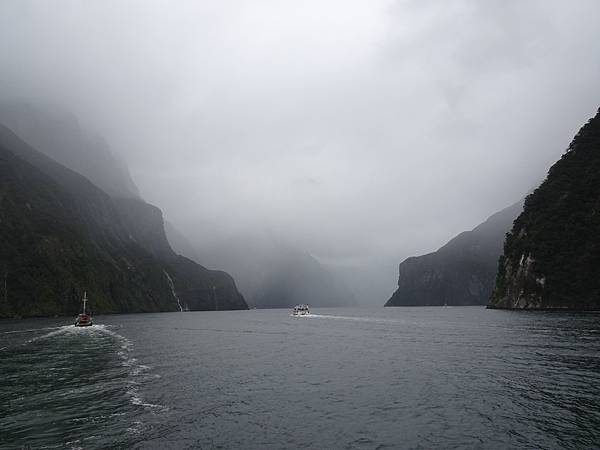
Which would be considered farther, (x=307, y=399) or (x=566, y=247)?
(x=566, y=247)

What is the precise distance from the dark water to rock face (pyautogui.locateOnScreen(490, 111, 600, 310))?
11574cm

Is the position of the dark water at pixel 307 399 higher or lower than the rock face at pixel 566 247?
lower

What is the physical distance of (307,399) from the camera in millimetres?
36812

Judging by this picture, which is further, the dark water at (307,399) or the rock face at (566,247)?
the rock face at (566,247)

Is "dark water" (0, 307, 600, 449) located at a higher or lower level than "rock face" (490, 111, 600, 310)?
lower

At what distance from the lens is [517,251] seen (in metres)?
198

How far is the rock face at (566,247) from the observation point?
160375 mm

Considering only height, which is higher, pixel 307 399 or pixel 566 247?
pixel 566 247

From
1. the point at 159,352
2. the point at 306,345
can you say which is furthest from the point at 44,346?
the point at 306,345

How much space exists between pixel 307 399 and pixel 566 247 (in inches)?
6677

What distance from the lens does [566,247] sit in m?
169

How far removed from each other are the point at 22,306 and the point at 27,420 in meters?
201

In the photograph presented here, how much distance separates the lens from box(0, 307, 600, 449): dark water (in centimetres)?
2667

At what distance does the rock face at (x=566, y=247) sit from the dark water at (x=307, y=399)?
380 ft
